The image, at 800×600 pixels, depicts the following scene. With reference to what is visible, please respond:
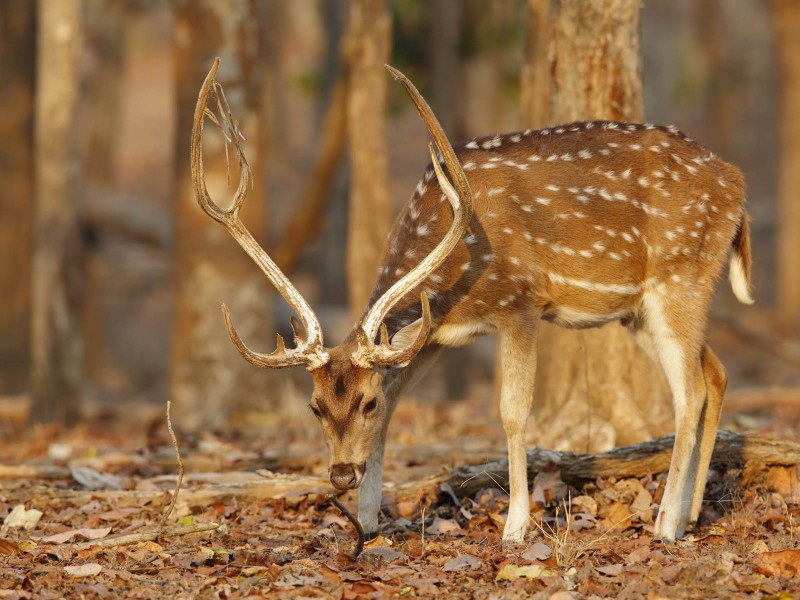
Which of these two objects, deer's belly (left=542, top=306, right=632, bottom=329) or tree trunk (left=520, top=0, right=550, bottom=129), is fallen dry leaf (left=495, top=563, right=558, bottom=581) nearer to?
deer's belly (left=542, top=306, right=632, bottom=329)

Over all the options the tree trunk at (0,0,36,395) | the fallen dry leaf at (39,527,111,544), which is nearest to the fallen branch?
the fallen dry leaf at (39,527,111,544)

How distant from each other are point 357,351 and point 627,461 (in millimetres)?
2081

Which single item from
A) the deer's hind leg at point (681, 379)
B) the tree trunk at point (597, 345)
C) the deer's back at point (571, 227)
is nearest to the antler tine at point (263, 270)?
the deer's back at point (571, 227)

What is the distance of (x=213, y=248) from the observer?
12602 mm

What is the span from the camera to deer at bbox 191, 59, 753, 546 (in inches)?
278

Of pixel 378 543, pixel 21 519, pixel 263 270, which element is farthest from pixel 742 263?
pixel 21 519

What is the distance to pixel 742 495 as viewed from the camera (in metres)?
7.40

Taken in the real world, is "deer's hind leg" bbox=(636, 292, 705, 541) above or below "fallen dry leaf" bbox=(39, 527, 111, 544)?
above

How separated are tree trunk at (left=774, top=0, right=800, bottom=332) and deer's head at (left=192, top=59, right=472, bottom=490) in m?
16.0

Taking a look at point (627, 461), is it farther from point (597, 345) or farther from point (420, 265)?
point (420, 265)

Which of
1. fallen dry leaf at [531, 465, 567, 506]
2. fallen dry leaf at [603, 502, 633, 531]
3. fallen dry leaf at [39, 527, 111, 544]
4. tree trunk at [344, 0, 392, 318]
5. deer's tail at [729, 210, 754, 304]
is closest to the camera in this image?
fallen dry leaf at [39, 527, 111, 544]

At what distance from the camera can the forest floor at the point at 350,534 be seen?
5820 mm

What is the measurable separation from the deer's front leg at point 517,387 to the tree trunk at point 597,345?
Result: 5.01 feet

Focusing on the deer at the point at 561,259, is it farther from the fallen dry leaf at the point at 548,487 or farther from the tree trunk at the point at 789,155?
the tree trunk at the point at 789,155
